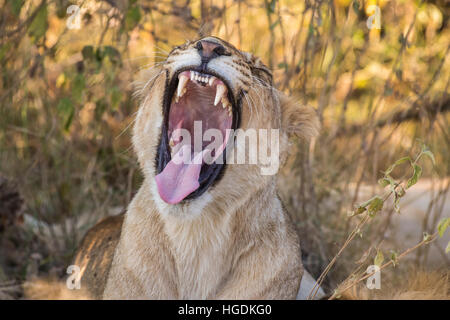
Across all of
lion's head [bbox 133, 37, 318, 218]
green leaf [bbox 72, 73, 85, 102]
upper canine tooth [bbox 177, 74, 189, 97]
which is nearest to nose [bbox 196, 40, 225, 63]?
lion's head [bbox 133, 37, 318, 218]

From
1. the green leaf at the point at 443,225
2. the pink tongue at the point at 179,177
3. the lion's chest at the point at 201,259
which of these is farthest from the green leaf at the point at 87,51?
the green leaf at the point at 443,225

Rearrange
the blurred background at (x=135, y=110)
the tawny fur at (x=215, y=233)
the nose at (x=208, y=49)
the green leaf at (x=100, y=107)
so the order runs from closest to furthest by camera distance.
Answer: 1. the nose at (x=208, y=49)
2. the tawny fur at (x=215, y=233)
3. the blurred background at (x=135, y=110)
4. the green leaf at (x=100, y=107)

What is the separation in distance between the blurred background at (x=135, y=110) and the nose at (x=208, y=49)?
931 mm

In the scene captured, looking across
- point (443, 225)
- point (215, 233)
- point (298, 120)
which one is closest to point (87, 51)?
point (298, 120)

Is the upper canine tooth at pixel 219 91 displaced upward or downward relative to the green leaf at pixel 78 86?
downward

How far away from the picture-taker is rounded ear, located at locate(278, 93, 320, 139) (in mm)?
2951

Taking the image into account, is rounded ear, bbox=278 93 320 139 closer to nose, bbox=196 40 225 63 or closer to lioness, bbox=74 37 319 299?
lioness, bbox=74 37 319 299

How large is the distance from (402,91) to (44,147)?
2559 mm

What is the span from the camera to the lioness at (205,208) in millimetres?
2623

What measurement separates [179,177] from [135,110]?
141 centimetres

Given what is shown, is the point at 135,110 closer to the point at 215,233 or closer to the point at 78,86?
the point at 78,86

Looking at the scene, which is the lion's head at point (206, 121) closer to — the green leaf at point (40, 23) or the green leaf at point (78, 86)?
the green leaf at point (78, 86)
